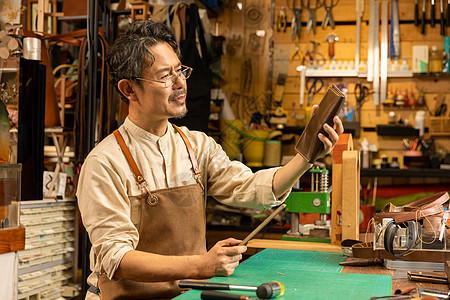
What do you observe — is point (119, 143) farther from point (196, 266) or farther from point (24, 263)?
point (24, 263)

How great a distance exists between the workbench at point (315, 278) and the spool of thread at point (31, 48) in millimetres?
2734

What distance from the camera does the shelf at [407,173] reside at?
16.8ft

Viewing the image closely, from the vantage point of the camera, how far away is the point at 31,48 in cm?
411

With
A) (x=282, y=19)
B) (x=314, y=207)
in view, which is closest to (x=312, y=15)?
(x=282, y=19)

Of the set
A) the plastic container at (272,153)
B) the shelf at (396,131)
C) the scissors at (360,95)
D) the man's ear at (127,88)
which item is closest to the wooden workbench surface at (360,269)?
the man's ear at (127,88)

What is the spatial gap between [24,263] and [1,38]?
1647 mm

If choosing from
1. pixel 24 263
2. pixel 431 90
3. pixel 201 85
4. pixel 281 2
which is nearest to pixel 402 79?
pixel 431 90

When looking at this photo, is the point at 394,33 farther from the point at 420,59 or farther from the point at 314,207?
the point at 314,207

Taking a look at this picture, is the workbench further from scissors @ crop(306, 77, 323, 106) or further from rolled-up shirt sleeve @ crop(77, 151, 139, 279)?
scissors @ crop(306, 77, 323, 106)

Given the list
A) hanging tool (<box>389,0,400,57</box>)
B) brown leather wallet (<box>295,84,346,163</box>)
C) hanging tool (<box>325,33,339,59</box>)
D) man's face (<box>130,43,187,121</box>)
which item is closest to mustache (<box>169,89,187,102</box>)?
man's face (<box>130,43,187,121</box>)

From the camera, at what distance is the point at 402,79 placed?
5.77 metres

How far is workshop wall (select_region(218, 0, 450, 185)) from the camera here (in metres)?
5.73

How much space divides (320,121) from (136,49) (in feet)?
2.66

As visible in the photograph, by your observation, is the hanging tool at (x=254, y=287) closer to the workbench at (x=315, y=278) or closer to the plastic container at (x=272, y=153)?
the workbench at (x=315, y=278)
